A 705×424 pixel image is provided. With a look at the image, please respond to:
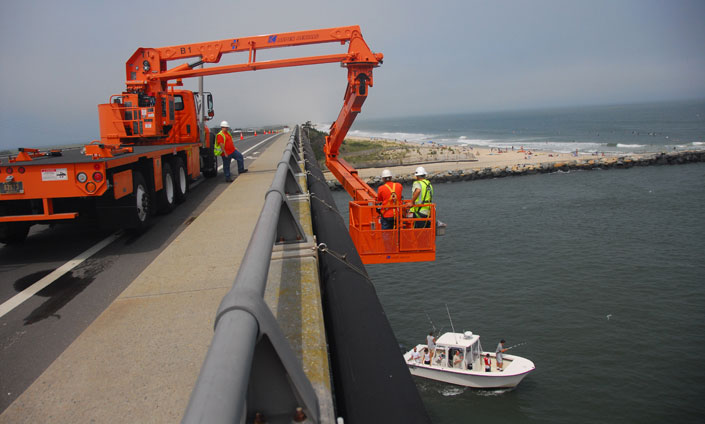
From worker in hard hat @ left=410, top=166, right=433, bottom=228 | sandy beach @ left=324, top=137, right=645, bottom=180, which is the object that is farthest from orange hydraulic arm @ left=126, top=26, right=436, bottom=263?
sandy beach @ left=324, top=137, right=645, bottom=180

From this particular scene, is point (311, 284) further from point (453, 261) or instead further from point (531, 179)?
point (531, 179)

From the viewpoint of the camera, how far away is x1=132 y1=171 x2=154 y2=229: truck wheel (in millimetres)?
8094

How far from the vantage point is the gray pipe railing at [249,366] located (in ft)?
4.44

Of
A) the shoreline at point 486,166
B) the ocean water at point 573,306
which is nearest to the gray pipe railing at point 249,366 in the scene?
the ocean water at point 573,306

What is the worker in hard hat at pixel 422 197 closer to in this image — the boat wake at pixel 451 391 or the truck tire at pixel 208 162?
the truck tire at pixel 208 162

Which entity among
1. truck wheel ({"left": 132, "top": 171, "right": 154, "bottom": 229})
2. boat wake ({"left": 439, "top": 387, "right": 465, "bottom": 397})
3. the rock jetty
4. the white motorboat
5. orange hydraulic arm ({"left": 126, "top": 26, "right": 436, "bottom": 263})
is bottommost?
boat wake ({"left": 439, "top": 387, "right": 465, "bottom": 397})

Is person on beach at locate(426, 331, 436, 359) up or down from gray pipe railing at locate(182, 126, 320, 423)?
down

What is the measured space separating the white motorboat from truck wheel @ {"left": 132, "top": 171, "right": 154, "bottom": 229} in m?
10.7

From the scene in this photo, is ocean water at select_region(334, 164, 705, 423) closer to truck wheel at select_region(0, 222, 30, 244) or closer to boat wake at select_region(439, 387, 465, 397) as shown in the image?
boat wake at select_region(439, 387, 465, 397)

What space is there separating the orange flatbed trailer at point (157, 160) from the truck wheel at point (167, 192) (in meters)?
0.02

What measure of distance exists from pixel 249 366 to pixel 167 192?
31.2 feet

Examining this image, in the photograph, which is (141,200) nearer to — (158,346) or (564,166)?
(158,346)

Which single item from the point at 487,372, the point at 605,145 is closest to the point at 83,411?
the point at 487,372

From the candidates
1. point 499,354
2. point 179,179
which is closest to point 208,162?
point 179,179
